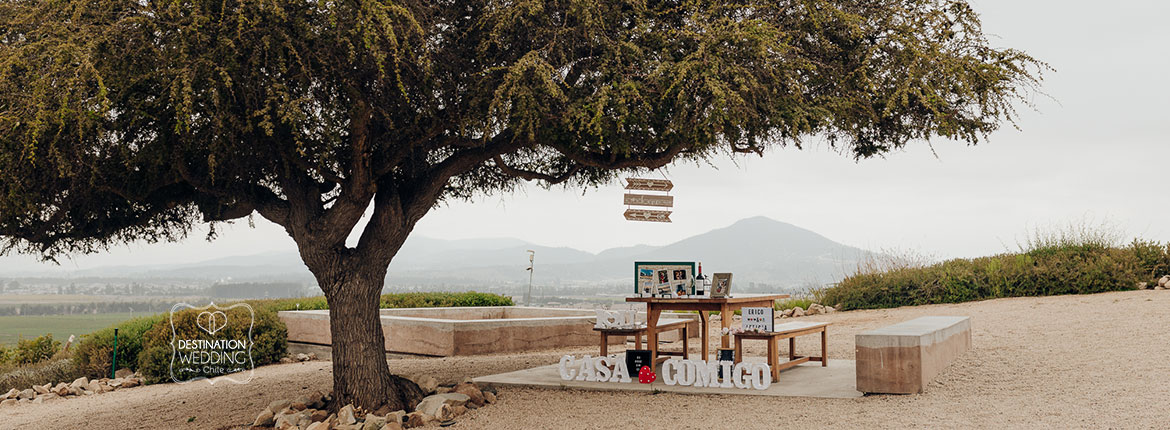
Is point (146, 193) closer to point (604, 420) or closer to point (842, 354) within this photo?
point (604, 420)

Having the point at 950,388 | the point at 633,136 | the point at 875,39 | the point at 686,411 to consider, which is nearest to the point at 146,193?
the point at 633,136

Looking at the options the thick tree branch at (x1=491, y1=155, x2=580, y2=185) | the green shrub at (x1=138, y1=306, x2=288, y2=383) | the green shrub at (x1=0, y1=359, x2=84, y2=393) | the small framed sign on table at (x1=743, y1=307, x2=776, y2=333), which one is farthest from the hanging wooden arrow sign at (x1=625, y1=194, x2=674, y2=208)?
the green shrub at (x1=0, y1=359, x2=84, y2=393)

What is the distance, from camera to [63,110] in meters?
6.09

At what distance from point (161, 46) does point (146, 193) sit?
72.8 inches

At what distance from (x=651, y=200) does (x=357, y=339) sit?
4566 millimetres

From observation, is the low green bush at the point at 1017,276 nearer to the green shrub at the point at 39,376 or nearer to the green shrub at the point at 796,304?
the green shrub at the point at 796,304

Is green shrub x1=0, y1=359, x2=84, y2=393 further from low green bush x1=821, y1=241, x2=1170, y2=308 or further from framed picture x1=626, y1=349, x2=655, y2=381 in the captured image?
low green bush x1=821, y1=241, x2=1170, y2=308

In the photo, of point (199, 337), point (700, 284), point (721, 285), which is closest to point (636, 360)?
point (700, 284)

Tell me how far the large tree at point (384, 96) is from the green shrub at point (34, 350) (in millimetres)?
8969

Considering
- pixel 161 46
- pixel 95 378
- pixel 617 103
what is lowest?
pixel 95 378

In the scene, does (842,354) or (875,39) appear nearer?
(875,39)

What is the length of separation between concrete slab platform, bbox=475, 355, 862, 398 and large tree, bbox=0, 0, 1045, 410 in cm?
121

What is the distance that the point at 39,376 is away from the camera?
1365 centimetres

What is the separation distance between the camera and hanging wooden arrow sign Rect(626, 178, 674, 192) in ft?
36.4
